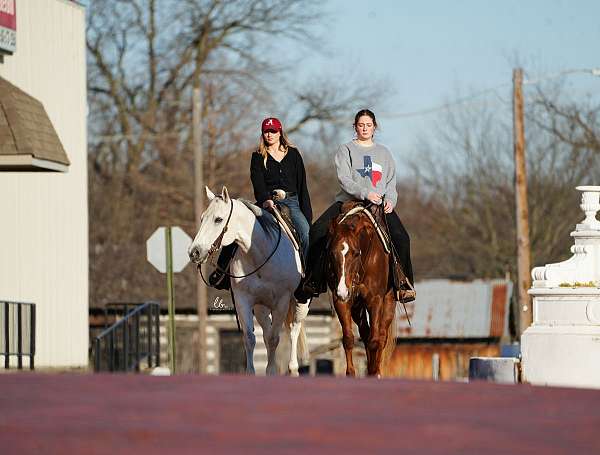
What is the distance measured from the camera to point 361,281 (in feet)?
46.4

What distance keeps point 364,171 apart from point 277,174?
1.18 m

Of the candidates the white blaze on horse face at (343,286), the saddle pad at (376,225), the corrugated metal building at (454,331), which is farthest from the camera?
the corrugated metal building at (454,331)

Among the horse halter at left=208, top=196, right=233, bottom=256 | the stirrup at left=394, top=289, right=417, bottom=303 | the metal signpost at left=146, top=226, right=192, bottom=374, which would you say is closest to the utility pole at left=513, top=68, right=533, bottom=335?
the metal signpost at left=146, top=226, right=192, bottom=374

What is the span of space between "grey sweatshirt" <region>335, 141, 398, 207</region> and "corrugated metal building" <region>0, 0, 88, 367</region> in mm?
14117

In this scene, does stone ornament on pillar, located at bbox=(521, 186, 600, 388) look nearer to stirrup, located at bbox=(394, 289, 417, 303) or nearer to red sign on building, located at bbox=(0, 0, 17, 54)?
stirrup, located at bbox=(394, 289, 417, 303)

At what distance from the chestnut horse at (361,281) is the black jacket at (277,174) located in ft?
3.50

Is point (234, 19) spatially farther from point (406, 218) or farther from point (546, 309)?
point (546, 309)

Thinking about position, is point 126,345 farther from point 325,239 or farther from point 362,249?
point 362,249

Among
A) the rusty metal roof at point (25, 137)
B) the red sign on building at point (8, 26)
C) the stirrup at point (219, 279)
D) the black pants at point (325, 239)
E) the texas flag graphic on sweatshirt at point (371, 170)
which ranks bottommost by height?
the stirrup at point (219, 279)

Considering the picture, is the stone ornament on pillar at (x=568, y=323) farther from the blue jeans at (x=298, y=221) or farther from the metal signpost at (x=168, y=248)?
the metal signpost at (x=168, y=248)

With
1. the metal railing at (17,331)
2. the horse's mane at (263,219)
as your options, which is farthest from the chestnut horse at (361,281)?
the metal railing at (17,331)

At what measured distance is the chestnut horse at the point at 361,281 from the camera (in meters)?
13.8

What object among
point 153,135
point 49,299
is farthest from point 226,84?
point 49,299

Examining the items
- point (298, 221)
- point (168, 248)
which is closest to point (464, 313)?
point (168, 248)
